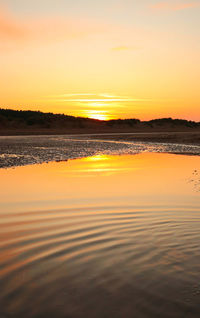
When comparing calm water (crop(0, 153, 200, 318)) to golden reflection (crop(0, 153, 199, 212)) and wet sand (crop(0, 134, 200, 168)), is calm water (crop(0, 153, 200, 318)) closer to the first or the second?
golden reflection (crop(0, 153, 199, 212))

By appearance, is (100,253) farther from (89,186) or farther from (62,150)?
(62,150)

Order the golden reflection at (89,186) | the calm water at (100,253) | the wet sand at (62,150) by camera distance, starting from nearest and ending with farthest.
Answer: the calm water at (100,253) < the golden reflection at (89,186) < the wet sand at (62,150)

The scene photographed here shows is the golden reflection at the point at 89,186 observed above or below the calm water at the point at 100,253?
above

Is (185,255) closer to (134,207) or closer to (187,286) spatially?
(187,286)

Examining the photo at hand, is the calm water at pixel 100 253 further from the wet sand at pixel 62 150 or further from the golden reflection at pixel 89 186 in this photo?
the wet sand at pixel 62 150

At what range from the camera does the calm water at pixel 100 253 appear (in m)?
3.92

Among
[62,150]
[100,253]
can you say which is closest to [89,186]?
[100,253]

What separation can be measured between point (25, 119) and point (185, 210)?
103 meters

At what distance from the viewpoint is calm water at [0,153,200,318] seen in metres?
3.92

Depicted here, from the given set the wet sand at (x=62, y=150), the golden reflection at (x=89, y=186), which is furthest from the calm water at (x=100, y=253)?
the wet sand at (x=62, y=150)

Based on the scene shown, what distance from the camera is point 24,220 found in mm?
7402

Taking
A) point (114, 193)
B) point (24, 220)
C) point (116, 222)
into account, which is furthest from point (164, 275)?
point (114, 193)

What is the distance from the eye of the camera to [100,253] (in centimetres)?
541

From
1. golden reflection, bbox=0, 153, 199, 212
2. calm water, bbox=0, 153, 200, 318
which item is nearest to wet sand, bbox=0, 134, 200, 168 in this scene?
golden reflection, bbox=0, 153, 199, 212
